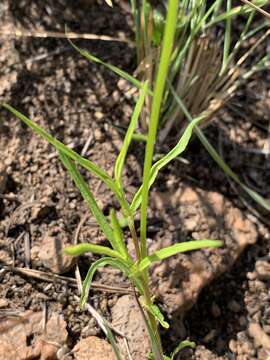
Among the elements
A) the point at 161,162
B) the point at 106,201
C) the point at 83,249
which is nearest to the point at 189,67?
the point at 106,201

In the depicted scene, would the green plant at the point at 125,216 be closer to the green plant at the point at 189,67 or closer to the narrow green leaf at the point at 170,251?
the narrow green leaf at the point at 170,251

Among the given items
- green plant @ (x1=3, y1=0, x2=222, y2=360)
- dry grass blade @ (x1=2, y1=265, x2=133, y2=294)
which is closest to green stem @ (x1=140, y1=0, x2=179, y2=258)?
green plant @ (x1=3, y1=0, x2=222, y2=360)

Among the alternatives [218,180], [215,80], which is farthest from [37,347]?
[215,80]

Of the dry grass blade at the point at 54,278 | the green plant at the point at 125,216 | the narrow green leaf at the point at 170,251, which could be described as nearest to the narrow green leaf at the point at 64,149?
the green plant at the point at 125,216

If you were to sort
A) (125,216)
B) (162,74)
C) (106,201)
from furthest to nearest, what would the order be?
1. (106,201)
2. (125,216)
3. (162,74)

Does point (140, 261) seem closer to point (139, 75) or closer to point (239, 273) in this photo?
point (239, 273)

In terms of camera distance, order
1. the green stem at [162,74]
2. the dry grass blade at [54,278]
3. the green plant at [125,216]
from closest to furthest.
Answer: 1. the green stem at [162,74]
2. the green plant at [125,216]
3. the dry grass blade at [54,278]

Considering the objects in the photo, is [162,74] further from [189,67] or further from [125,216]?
[189,67]
